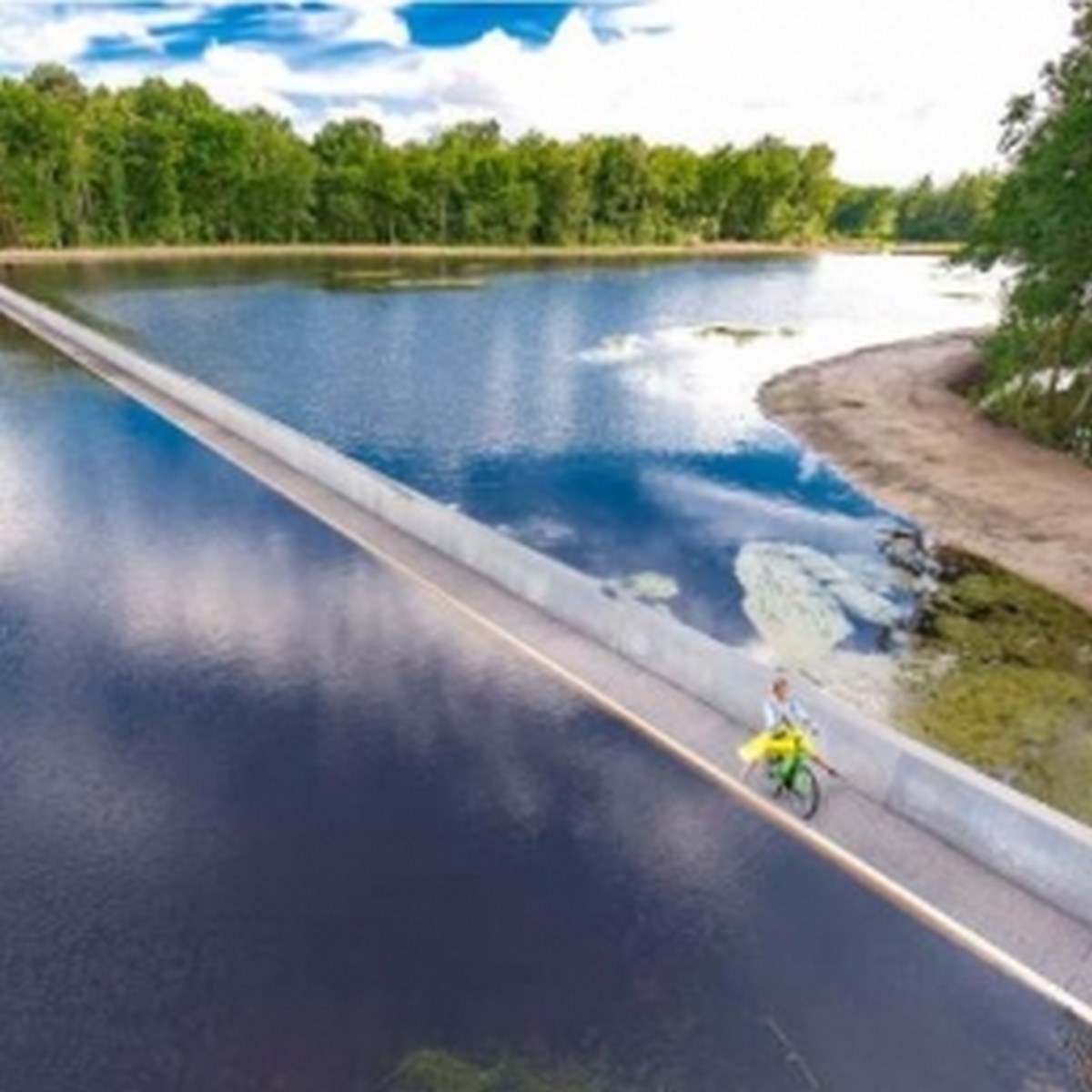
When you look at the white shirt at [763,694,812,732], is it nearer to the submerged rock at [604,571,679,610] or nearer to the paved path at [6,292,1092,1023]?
the paved path at [6,292,1092,1023]

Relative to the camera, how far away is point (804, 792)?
16219 millimetres

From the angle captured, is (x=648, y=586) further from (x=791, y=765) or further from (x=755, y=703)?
(x=791, y=765)

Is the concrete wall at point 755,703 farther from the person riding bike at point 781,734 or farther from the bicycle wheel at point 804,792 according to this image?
the bicycle wheel at point 804,792

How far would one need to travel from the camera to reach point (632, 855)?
15.1 m

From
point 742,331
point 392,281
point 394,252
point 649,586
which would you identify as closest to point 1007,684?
point 649,586

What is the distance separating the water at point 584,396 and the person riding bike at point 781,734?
6.61m

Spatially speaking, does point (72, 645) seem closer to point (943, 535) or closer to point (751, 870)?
point (751, 870)

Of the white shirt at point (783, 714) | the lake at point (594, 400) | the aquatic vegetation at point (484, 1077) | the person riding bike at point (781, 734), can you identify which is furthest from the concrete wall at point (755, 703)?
the aquatic vegetation at point (484, 1077)

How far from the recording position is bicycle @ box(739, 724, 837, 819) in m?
16.0

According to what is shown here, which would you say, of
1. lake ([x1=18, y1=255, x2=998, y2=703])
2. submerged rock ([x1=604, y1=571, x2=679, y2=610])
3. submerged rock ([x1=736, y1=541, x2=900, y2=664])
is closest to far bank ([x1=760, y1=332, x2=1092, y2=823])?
lake ([x1=18, y1=255, x2=998, y2=703])

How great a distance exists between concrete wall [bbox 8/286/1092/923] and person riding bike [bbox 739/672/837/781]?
55cm

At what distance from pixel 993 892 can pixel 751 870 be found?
3.48 meters

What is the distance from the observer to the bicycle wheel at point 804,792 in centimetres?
1603

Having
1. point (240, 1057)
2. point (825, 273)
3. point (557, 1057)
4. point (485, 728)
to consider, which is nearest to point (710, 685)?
point (485, 728)
